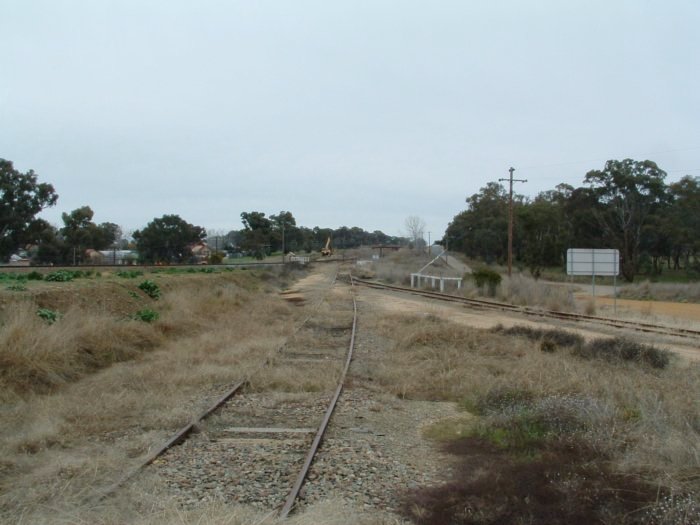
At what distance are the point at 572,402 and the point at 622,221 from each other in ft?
215

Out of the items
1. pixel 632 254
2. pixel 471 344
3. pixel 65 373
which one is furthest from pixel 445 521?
pixel 632 254

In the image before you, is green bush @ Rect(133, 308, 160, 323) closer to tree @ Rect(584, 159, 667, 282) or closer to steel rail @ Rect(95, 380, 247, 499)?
steel rail @ Rect(95, 380, 247, 499)

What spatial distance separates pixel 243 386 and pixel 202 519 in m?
5.67

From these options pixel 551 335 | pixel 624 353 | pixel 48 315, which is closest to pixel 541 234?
Answer: pixel 551 335

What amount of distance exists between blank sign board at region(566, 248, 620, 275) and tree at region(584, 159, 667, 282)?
41730 millimetres

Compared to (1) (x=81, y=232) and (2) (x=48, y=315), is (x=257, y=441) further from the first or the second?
(1) (x=81, y=232)

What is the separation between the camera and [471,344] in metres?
15.0

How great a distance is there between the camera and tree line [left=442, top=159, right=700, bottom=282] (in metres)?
61.4

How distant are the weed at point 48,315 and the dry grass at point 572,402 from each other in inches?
270

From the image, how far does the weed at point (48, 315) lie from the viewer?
1303 centimetres

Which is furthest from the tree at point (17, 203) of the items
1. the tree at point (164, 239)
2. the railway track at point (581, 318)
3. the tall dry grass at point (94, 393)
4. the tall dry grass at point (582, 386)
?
the tall dry grass at point (582, 386)

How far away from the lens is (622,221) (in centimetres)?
6731

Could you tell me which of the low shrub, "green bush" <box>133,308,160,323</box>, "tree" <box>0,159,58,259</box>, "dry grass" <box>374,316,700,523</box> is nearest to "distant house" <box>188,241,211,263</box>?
"tree" <box>0,159,58,259</box>

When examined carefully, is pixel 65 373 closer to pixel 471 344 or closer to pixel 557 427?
pixel 557 427
